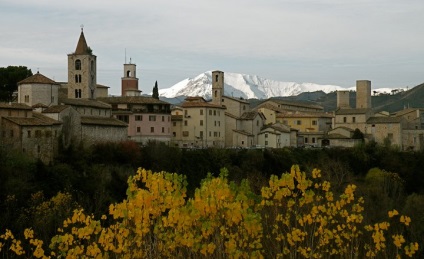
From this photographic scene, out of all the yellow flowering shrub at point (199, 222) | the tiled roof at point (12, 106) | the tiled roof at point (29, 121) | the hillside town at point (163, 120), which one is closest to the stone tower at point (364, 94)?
the hillside town at point (163, 120)

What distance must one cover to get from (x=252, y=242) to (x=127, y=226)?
2.11m

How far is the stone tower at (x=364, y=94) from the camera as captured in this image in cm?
9775

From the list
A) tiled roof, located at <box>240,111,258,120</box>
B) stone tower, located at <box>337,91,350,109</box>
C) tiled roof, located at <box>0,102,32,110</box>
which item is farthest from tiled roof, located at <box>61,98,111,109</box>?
stone tower, located at <box>337,91,350,109</box>

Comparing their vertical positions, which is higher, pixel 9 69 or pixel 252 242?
pixel 9 69

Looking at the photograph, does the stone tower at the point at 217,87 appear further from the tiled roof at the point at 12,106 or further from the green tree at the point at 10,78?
the tiled roof at the point at 12,106

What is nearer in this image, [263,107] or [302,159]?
[302,159]

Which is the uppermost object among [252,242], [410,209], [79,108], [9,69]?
[9,69]

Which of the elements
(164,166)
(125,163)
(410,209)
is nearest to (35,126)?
(125,163)

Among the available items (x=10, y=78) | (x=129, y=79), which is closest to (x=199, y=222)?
(x=10, y=78)

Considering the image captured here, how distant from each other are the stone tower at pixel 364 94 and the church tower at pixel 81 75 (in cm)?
4399

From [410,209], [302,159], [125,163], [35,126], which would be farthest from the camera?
[302,159]

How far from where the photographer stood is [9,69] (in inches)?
2731

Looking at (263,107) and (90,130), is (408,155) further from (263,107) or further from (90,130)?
(90,130)

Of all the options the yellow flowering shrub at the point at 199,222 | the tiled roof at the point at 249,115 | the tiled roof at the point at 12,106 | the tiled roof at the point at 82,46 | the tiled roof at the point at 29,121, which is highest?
the tiled roof at the point at 82,46
